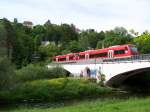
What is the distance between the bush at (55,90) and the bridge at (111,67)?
3.20 metres

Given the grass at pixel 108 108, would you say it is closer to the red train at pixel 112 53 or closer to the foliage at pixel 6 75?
the foliage at pixel 6 75

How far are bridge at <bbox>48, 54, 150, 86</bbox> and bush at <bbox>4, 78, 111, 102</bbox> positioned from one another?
320 cm

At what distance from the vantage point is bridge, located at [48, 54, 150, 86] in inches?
1768

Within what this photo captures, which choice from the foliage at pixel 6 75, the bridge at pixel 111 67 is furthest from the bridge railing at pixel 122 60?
the foliage at pixel 6 75

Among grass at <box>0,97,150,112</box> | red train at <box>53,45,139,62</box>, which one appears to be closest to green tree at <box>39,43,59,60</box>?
red train at <box>53,45,139,62</box>

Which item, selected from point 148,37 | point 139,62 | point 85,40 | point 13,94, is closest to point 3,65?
point 13,94

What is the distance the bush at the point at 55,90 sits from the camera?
4241 centimetres

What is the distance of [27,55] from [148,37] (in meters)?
28.4

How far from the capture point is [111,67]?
52.0 metres

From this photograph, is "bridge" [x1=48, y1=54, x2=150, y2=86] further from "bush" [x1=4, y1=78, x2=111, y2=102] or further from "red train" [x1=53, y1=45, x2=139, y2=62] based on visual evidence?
"bush" [x1=4, y1=78, x2=111, y2=102]

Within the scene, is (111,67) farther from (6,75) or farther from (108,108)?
(108,108)

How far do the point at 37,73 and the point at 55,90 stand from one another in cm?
1148

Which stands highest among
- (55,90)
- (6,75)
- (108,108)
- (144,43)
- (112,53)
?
(144,43)

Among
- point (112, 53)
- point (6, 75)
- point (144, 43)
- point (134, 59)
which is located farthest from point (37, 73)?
point (144, 43)
